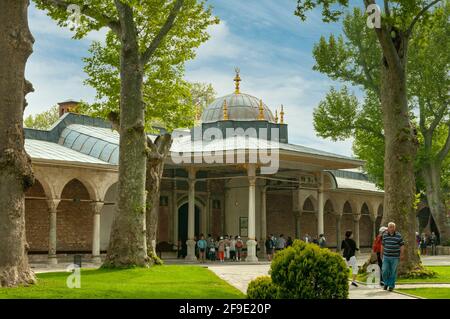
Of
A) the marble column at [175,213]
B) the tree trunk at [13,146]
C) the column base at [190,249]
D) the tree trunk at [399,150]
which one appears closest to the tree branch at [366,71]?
the marble column at [175,213]

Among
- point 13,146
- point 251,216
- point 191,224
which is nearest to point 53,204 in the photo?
point 191,224

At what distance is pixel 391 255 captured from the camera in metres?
14.5

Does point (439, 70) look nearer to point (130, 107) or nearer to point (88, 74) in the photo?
point (88, 74)

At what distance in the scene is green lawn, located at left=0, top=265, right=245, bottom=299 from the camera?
446 inches

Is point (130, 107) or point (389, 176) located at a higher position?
point (130, 107)

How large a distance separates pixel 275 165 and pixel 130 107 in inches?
505

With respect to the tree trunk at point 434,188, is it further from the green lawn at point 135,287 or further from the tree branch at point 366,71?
the green lawn at point 135,287

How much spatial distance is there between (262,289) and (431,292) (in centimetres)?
501

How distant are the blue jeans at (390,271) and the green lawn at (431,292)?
0.28 meters

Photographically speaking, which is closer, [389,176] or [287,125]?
[389,176]

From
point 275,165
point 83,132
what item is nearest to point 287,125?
point 275,165

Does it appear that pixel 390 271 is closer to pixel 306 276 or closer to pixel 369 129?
pixel 306 276

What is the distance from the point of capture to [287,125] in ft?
122

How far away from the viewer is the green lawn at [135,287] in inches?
446
